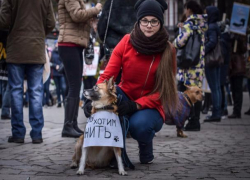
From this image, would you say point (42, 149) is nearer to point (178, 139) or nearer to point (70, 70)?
point (70, 70)

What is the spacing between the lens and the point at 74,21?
7133mm

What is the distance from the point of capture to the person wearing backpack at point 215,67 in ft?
31.4

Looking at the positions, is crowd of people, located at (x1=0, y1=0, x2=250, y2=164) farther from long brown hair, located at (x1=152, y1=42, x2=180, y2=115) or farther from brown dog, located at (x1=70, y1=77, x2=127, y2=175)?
brown dog, located at (x1=70, y1=77, x2=127, y2=175)

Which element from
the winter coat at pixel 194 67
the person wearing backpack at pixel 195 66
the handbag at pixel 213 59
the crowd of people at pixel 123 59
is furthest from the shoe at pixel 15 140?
the handbag at pixel 213 59

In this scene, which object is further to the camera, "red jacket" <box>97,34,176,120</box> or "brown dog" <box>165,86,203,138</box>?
"brown dog" <box>165,86,203,138</box>

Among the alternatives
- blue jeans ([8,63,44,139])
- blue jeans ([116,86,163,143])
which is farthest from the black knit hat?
blue jeans ([8,63,44,139])

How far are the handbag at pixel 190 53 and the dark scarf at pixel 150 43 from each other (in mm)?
3305

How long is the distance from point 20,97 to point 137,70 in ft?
7.61

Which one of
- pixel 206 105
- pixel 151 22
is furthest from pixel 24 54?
pixel 206 105

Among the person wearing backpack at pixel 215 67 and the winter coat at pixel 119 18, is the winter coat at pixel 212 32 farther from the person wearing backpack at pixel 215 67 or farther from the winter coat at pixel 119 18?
the winter coat at pixel 119 18

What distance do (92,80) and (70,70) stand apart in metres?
3.93

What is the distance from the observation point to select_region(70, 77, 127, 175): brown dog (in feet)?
14.7

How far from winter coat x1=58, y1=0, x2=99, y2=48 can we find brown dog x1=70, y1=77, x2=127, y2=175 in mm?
2685

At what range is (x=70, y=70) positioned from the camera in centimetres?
720
